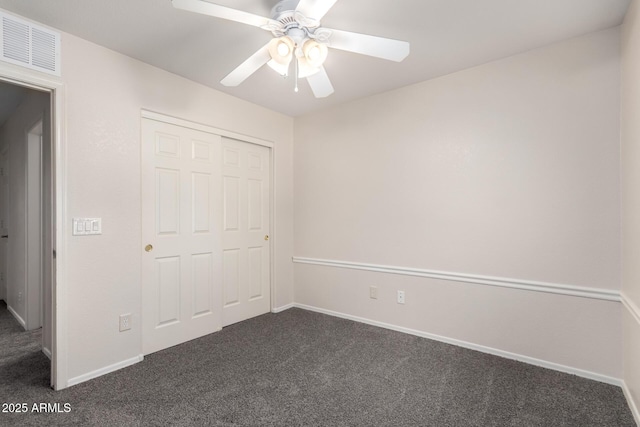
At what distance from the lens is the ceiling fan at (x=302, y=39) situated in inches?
60.7

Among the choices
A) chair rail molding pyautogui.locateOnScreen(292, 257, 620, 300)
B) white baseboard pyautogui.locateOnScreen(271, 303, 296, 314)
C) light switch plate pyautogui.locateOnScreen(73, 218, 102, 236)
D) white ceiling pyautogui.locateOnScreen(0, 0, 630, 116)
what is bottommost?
white baseboard pyautogui.locateOnScreen(271, 303, 296, 314)

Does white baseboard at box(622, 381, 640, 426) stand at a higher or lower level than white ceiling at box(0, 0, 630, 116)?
lower

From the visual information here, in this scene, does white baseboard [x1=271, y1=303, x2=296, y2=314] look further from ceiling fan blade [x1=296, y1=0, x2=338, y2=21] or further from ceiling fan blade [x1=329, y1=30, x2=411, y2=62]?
ceiling fan blade [x1=296, y1=0, x2=338, y2=21]

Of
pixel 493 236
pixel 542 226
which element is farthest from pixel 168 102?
pixel 542 226

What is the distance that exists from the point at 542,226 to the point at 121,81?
3.44 m

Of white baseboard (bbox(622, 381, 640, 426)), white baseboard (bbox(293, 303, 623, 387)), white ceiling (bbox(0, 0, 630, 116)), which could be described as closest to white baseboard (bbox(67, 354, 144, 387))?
white baseboard (bbox(293, 303, 623, 387))

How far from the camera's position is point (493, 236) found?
2.60 m

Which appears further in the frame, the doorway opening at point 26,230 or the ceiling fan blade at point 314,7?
the doorway opening at point 26,230

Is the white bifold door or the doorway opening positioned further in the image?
the white bifold door

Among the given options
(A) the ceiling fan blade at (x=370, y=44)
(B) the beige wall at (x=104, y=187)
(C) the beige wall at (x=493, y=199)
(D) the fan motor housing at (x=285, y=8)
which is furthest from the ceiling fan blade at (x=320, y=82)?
(B) the beige wall at (x=104, y=187)

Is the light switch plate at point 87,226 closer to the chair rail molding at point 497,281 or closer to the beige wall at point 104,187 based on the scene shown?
the beige wall at point 104,187

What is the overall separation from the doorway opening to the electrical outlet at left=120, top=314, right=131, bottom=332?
1.65 feet

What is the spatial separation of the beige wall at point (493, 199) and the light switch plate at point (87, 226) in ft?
7.25

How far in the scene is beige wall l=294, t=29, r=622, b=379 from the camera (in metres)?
2.19
